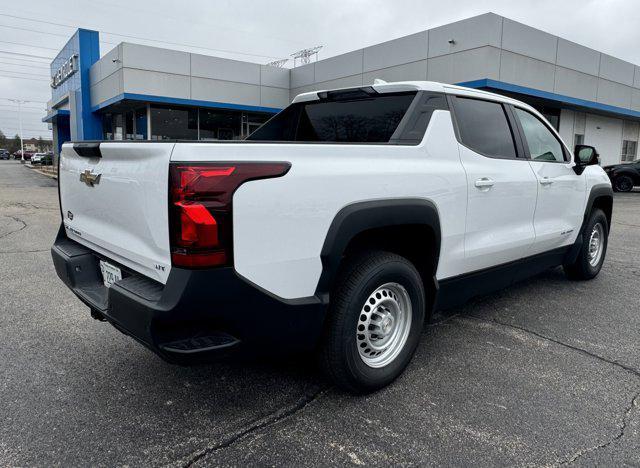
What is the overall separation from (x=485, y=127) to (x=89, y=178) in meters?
2.80

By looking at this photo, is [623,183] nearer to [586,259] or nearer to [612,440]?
[586,259]

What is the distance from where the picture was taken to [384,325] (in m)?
3.01

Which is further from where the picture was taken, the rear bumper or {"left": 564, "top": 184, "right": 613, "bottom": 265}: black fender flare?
{"left": 564, "top": 184, "right": 613, "bottom": 265}: black fender flare

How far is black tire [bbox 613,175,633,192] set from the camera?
66.5ft

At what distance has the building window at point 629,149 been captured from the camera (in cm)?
2497

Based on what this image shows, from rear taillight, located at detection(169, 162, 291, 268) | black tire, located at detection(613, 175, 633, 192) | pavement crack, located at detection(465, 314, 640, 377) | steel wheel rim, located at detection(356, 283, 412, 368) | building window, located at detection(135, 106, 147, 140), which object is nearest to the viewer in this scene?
rear taillight, located at detection(169, 162, 291, 268)

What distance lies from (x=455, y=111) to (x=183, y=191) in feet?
7.14

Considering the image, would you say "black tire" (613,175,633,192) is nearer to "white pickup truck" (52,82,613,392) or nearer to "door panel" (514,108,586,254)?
"door panel" (514,108,586,254)

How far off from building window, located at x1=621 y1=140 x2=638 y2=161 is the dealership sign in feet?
89.9

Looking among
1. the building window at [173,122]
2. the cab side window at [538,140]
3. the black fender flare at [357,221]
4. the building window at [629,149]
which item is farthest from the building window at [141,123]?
the building window at [629,149]

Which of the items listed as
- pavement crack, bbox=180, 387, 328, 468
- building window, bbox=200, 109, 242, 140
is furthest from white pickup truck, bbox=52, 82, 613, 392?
building window, bbox=200, 109, 242, 140

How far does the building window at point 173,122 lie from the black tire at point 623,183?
17779 mm

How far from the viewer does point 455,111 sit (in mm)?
3514

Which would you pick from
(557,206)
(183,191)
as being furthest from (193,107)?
(183,191)
